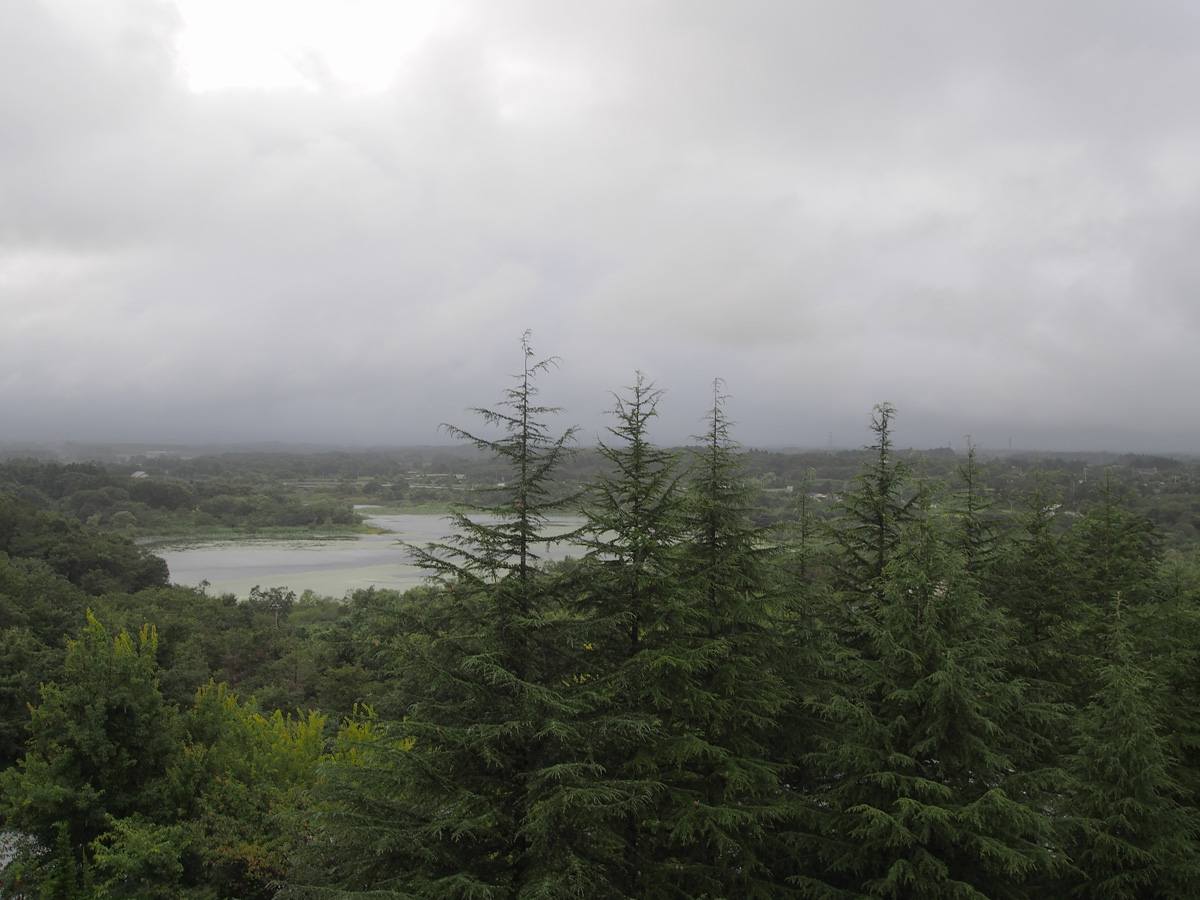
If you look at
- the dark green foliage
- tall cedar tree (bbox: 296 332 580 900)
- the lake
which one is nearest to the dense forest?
tall cedar tree (bbox: 296 332 580 900)

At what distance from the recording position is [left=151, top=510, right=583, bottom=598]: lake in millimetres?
54781

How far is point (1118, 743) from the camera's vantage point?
8.06 metres

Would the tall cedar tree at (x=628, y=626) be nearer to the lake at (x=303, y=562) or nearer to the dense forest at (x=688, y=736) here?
the dense forest at (x=688, y=736)

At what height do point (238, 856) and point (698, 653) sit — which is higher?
point (698, 653)

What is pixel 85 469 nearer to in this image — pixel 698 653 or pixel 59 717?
pixel 59 717

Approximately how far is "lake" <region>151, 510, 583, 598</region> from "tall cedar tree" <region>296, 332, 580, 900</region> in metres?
36.4

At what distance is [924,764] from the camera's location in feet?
26.4

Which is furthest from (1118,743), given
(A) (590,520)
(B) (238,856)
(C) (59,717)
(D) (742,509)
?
(C) (59,717)

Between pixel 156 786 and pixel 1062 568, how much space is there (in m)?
18.2

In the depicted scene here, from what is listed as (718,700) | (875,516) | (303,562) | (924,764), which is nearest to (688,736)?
(718,700)

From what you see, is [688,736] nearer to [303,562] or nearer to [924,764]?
[924,764]

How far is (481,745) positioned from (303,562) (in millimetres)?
66895

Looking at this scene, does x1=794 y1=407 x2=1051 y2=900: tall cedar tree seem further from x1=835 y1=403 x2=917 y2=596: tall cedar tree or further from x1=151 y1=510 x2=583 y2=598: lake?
x1=151 y1=510 x2=583 y2=598: lake

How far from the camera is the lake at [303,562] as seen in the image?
180 feet
